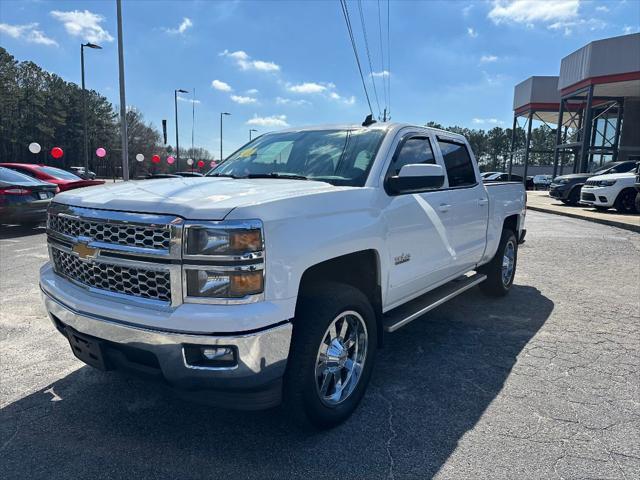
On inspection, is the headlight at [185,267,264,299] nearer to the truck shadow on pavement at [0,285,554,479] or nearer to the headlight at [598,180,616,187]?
the truck shadow on pavement at [0,285,554,479]

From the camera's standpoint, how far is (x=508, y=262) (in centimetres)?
589

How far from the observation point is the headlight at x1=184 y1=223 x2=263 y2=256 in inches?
86.4

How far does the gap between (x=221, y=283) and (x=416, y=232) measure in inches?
69.8

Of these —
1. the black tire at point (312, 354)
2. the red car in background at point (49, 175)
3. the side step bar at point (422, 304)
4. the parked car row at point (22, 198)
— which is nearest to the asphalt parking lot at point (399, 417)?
the black tire at point (312, 354)

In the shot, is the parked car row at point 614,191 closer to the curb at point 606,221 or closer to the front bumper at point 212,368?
the curb at point 606,221

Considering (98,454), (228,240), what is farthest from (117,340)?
(228,240)

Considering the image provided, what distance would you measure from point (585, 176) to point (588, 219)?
6240 mm

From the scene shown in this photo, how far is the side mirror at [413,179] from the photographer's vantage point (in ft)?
10.3

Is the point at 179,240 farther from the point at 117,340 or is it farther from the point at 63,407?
the point at 63,407

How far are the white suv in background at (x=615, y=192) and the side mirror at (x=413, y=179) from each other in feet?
49.4

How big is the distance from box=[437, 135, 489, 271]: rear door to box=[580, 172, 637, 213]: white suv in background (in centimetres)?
1317

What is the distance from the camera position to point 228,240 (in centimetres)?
220

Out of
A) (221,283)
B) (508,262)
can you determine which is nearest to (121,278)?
(221,283)

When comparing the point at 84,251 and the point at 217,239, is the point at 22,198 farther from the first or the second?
the point at 217,239
